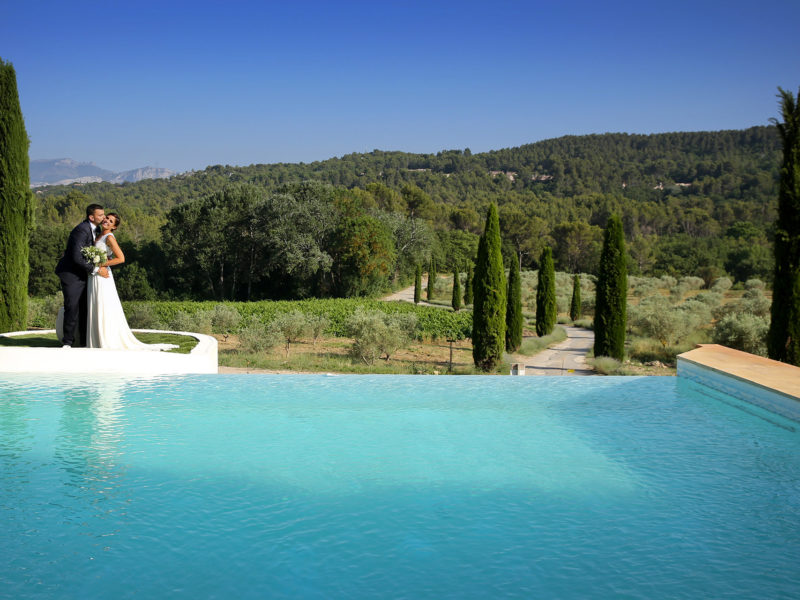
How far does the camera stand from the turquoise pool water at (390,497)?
3.37 metres

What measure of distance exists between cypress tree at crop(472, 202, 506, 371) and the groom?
852cm

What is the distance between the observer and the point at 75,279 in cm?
860

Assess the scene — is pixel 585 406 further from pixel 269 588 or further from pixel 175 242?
pixel 175 242

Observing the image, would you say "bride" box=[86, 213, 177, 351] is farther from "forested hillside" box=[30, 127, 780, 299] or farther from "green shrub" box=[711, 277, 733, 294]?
"green shrub" box=[711, 277, 733, 294]

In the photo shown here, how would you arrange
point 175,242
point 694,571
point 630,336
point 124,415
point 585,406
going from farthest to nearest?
point 175,242 → point 630,336 → point 585,406 → point 124,415 → point 694,571

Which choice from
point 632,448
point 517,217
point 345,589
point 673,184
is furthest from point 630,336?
point 673,184

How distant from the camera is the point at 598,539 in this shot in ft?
12.7

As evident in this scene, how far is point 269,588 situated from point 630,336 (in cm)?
2073

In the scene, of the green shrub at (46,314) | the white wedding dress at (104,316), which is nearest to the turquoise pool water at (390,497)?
the white wedding dress at (104,316)

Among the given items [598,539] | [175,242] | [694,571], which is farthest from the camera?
[175,242]

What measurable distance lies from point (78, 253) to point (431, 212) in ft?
183

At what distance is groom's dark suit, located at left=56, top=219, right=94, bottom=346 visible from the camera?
8406 mm

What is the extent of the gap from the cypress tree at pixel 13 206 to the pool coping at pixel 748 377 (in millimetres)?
11666

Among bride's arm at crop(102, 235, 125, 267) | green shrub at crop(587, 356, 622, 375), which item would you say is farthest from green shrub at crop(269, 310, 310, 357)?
bride's arm at crop(102, 235, 125, 267)
